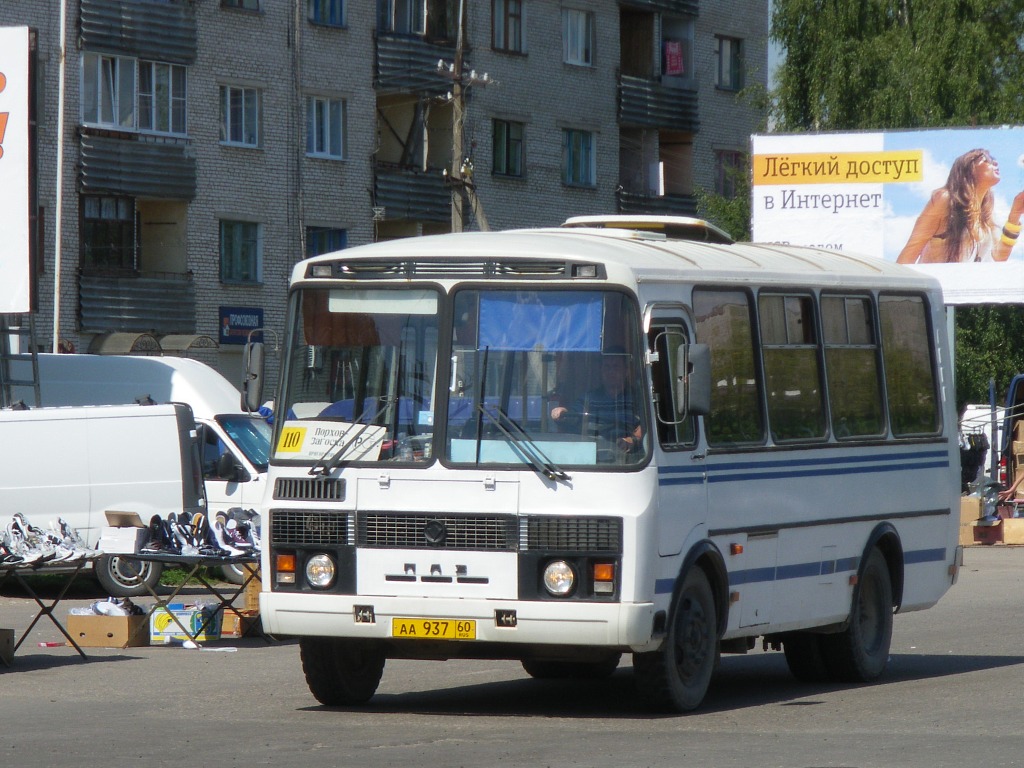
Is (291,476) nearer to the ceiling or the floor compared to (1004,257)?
nearer to the floor

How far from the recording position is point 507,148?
162 feet

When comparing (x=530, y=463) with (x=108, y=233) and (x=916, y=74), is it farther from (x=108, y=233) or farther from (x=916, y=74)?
(x=916, y=74)

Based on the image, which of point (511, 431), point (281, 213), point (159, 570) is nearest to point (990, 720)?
point (511, 431)

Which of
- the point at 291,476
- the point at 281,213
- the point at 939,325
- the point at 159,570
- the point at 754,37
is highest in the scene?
the point at 754,37

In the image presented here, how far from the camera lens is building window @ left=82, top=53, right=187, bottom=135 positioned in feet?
130

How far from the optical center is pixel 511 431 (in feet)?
35.3

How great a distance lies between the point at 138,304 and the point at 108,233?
4.79 feet

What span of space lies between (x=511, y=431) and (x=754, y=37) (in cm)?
4832

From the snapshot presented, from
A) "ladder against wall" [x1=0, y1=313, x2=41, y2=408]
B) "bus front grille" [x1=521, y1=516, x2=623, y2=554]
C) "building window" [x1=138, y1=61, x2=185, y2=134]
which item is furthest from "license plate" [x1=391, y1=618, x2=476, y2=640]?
"building window" [x1=138, y1=61, x2=185, y2=134]

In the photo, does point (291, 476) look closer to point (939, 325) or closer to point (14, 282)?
point (939, 325)

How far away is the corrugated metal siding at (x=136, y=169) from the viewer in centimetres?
3919

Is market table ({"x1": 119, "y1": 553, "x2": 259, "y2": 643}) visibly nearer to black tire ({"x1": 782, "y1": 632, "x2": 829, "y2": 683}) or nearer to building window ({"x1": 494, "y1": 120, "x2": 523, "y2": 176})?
black tire ({"x1": 782, "y1": 632, "x2": 829, "y2": 683})

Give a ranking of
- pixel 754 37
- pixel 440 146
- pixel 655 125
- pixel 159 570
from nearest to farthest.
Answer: pixel 159 570 < pixel 440 146 < pixel 655 125 < pixel 754 37

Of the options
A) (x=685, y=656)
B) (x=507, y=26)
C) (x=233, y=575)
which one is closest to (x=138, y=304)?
(x=507, y=26)
